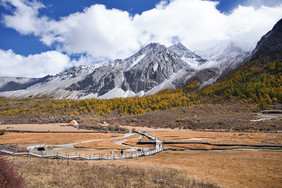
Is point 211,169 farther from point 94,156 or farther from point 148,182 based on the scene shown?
point 94,156

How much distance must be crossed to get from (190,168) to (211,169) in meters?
2.26

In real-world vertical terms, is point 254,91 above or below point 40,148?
above

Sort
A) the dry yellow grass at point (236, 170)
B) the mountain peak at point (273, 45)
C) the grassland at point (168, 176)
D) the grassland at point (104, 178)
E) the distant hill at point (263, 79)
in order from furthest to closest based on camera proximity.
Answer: the mountain peak at point (273, 45)
the distant hill at point (263, 79)
the dry yellow grass at point (236, 170)
the grassland at point (168, 176)
the grassland at point (104, 178)

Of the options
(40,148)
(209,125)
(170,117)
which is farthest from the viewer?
(170,117)

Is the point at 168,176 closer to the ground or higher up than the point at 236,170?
higher up

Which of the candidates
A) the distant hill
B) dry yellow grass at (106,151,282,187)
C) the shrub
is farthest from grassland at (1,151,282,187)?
the distant hill

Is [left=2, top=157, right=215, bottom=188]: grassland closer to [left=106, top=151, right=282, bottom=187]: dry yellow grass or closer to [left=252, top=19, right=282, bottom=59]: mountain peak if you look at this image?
[left=106, top=151, right=282, bottom=187]: dry yellow grass

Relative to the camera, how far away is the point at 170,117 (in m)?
90.2

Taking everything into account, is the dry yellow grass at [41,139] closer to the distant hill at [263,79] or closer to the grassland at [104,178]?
the grassland at [104,178]

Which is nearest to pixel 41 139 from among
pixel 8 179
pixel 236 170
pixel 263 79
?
pixel 8 179

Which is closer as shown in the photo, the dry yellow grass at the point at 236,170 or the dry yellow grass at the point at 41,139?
the dry yellow grass at the point at 236,170

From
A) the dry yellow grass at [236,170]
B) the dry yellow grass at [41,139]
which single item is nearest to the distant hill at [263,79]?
the dry yellow grass at [236,170]

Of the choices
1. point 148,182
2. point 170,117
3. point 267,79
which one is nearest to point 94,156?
point 148,182

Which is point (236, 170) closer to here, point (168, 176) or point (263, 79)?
point (168, 176)
